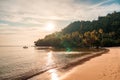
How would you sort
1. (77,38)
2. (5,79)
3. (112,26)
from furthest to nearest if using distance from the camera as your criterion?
(112,26)
(77,38)
(5,79)

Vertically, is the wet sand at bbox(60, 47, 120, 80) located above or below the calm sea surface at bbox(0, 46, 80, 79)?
above

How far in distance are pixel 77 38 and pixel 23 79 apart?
140m

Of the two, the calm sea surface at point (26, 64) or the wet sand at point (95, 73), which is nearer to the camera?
the wet sand at point (95, 73)

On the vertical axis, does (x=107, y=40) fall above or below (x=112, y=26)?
below

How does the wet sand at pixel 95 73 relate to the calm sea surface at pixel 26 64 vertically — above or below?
above

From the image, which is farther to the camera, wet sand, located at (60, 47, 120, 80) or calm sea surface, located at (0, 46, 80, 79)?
calm sea surface, located at (0, 46, 80, 79)

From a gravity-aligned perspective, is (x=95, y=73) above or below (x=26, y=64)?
above

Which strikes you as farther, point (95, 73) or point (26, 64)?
point (26, 64)

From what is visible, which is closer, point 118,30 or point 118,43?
point 118,43

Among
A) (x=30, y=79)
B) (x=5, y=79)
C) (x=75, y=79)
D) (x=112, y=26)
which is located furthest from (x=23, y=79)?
(x=112, y=26)

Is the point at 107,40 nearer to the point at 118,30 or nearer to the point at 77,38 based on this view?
the point at 77,38

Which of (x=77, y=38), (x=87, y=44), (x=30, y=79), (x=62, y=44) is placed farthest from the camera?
(x=62, y=44)

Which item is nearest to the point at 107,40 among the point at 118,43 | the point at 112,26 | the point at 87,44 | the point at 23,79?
the point at 118,43

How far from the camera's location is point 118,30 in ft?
597
